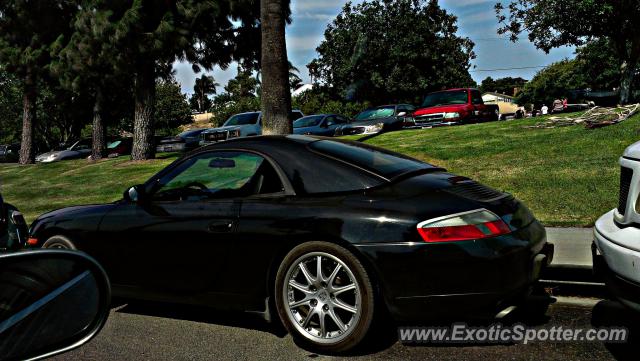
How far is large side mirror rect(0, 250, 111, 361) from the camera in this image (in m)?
1.43

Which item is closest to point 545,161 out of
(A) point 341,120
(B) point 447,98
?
(B) point 447,98

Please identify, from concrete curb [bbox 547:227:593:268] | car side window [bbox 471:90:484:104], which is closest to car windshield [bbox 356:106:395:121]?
car side window [bbox 471:90:484:104]

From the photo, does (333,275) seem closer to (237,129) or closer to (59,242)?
(59,242)

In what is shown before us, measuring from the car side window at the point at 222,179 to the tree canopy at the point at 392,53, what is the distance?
40.8 metres

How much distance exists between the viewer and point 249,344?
152 inches

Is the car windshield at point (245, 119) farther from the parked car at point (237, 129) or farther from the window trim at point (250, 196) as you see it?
the window trim at point (250, 196)

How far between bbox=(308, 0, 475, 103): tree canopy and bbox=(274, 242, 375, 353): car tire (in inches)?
1646

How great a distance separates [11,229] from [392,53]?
4229 centimetres

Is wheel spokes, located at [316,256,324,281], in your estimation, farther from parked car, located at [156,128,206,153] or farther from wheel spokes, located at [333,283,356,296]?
parked car, located at [156,128,206,153]

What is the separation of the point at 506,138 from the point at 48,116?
44729 mm

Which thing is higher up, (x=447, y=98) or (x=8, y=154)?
(x=447, y=98)

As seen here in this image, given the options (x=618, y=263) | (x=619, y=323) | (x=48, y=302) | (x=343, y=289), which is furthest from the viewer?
(x=619, y=323)

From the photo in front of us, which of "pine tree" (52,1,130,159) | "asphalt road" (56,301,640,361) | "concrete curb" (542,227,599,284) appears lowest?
"asphalt road" (56,301,640,361)

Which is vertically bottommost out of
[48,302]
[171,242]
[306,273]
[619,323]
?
[619,323]
